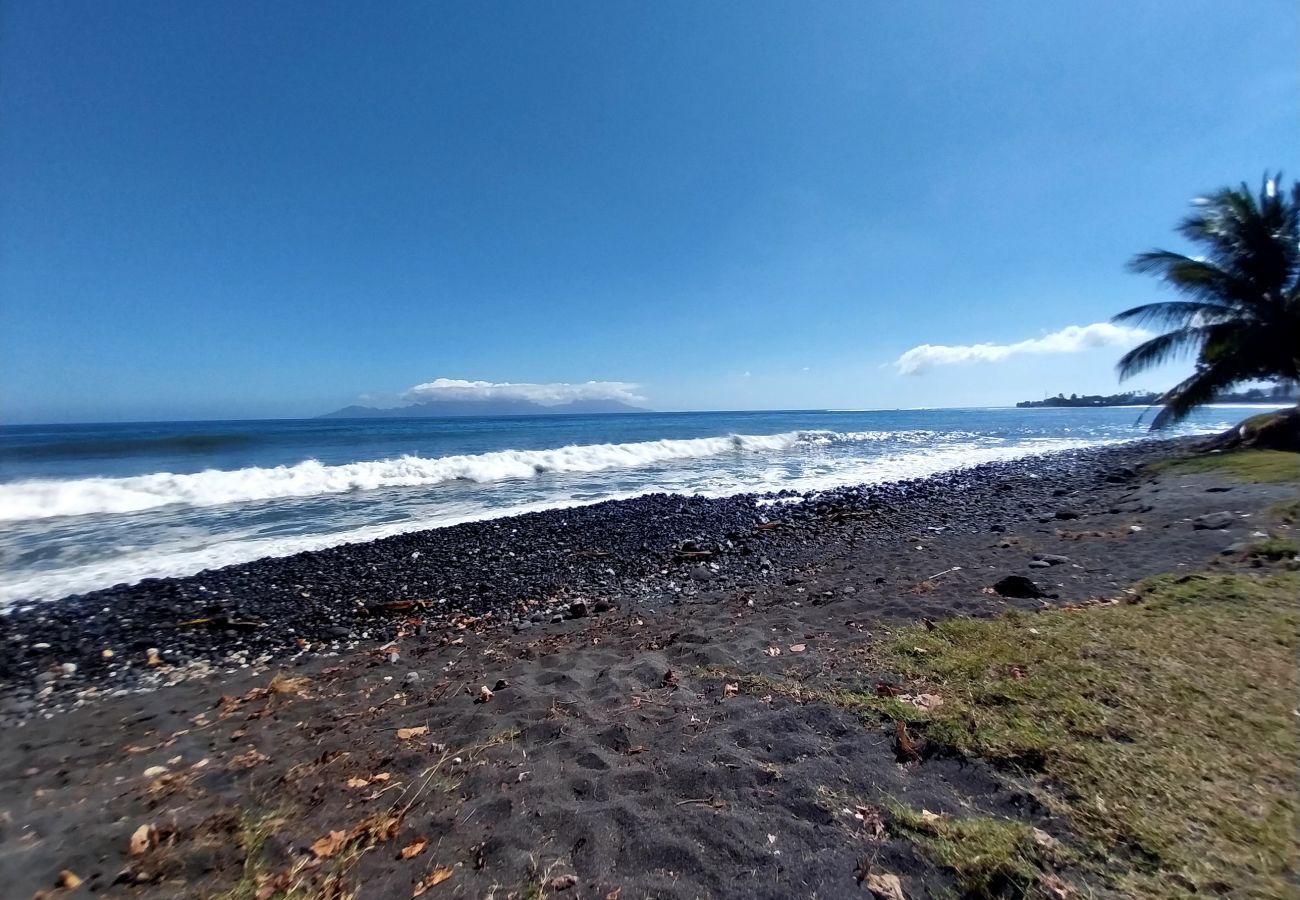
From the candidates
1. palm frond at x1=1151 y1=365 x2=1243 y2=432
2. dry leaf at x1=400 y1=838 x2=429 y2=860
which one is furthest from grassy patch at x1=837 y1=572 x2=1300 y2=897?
palm frond at x1=1151 y1=365 x2=1243 y2=432

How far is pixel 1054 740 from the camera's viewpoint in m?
2.50

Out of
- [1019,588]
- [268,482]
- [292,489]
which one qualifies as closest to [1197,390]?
[1019,588]

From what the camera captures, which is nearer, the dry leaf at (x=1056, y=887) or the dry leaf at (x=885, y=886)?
the dry leaf at (x=1056, y=887)

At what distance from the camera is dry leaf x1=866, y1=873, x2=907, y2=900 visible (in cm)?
193

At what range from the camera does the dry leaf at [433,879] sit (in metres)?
2.22

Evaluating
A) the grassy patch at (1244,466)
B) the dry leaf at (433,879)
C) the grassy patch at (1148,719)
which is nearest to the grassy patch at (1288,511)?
the grassy patch at (1148,719)

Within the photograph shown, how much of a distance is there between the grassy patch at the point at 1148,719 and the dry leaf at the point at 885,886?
212mm

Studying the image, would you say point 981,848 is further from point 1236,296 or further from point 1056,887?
point 1236,296

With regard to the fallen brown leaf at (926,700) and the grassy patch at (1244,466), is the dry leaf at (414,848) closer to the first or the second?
the fallen brown leaf at (926,700)

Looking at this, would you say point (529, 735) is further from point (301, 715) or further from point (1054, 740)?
point (1054, 740)

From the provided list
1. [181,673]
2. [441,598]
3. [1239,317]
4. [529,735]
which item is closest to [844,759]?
[529,735]

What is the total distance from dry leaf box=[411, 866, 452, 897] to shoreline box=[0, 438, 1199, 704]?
161 inches

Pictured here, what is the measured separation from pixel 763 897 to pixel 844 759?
0.93 meters

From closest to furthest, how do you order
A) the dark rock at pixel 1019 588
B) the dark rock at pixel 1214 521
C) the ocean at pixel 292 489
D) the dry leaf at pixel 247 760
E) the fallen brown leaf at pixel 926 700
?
1. the fallen brown leaf at pixel 926 700
2. the dry leaf at pixel 247 760
3. the dark rock at pixel 1019 588
4. the dark rock at pixel 1214 521
5. the ocean at pixel 292 489
